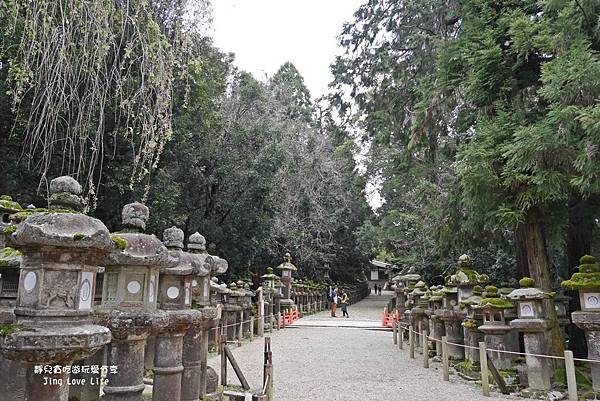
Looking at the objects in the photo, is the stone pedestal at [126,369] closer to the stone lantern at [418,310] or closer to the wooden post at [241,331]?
the wooden post at [241,331]

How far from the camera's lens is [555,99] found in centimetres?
→ 692

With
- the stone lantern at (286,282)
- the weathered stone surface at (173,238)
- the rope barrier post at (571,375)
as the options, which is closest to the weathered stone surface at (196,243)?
the weathered stone surface at (173,238)

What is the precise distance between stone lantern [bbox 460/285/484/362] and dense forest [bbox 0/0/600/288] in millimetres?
1300

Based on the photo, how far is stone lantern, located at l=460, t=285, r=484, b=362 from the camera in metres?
9.08

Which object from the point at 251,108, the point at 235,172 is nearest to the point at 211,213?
the point at 235,172

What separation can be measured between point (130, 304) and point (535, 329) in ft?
20.8

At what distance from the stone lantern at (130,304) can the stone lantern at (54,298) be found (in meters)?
0.72

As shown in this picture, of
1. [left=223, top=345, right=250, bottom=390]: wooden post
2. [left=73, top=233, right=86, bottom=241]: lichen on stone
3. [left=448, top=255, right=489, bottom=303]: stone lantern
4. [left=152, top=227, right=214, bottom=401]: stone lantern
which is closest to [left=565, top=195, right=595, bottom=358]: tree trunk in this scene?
[left=448, top=255, right=489, bottom=303]: stone lantern

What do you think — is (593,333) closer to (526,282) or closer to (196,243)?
(526,282)

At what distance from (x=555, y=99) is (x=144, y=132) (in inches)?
232

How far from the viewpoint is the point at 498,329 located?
26.8 feet

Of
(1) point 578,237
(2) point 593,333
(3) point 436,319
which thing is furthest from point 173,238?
(1) point 578,237

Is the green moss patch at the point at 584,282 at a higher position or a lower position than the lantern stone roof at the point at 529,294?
higher

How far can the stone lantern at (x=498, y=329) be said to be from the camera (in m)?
8.23
